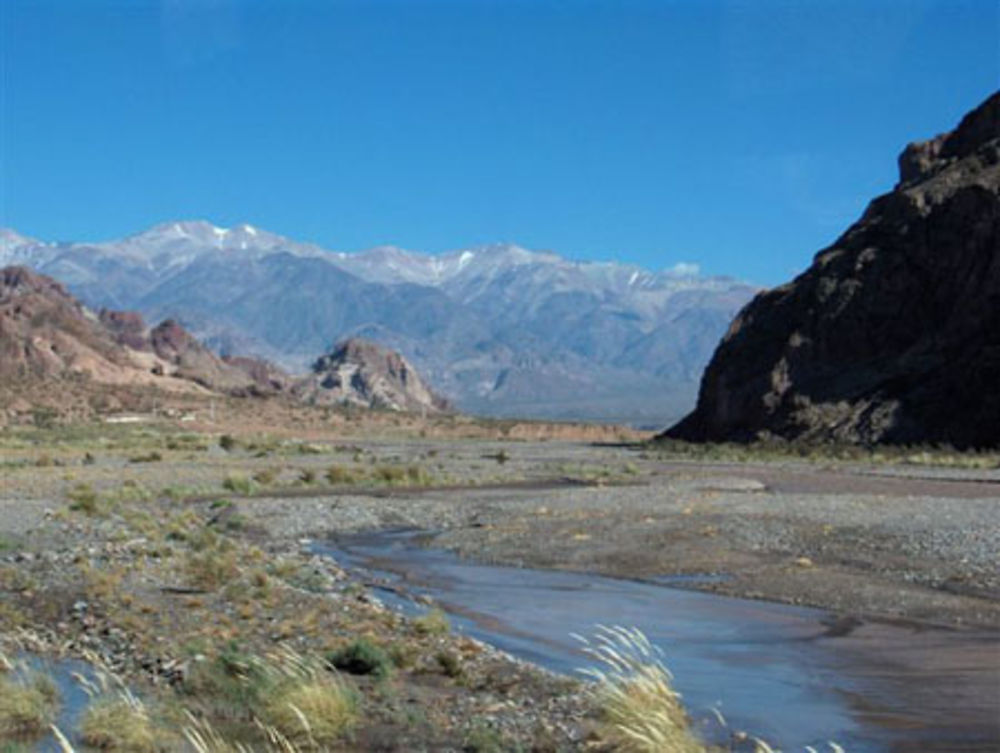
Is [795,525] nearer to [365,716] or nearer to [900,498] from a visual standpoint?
[900,498]

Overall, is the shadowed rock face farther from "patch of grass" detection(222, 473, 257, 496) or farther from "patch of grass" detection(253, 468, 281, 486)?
"patch of grass" detection(222, 473, 257, 496)

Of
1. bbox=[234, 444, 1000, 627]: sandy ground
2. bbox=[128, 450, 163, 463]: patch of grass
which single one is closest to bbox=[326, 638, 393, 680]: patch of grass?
bbox=[234, 444, 1000, 627]: sandy ground

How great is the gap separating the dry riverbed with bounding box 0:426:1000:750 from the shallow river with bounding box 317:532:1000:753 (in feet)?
3.10

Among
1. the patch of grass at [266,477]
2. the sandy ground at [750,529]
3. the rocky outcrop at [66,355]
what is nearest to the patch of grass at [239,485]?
the patch of grass at [266,477]

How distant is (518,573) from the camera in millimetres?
26422

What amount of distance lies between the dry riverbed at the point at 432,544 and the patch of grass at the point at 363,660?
161 millimetres

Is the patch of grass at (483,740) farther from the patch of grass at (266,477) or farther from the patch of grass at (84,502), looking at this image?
the patch of grass at (266,477)

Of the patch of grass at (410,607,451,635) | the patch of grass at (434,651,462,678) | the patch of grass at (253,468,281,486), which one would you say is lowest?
the patch of grass at (434,651,462,678)

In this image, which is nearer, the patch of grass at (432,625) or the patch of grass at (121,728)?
the patch of grass at (121,728)

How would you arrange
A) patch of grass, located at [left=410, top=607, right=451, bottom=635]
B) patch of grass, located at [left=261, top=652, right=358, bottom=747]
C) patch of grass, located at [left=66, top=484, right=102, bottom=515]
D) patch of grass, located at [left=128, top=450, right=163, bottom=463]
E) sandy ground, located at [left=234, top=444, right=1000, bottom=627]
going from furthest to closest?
patch of grass, located at [left=128, top=450, right=163, bottom=463] < patch of grass, located at [left=66, top=484, right=102, bottom=515] < sandy ground, located at [left=234, top=444, right=1000, bottom=627] < patch of grass, located at [left=410, top=607, right=451, bottom=635] < patch of grass, located at [left=261, top=652, right=358, bottom=747]

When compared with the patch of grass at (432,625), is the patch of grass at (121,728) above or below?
below

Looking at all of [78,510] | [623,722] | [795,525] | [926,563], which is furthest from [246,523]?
[623,722]

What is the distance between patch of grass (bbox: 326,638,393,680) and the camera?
15102 mm

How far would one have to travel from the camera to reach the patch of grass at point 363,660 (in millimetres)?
15102
